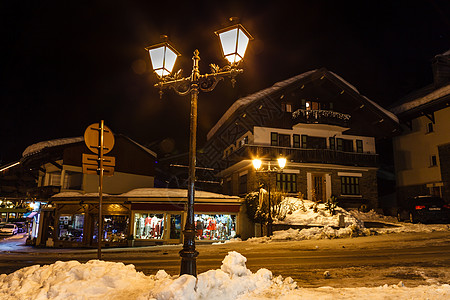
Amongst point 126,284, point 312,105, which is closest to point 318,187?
point 312,105

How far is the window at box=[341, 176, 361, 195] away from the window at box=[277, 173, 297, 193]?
469 cm

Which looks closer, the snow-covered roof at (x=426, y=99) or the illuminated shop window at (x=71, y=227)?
the illuminated shop window at (x=71, y=227)

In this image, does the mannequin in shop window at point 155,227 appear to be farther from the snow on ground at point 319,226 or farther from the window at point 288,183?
the window at point 288,183

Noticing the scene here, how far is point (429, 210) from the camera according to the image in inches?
747

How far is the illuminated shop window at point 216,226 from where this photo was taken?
23.0m

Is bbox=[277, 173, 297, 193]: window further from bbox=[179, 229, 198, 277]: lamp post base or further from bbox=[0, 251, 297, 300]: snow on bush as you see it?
bbox=[179, 229, 198, 277]: lamp post base

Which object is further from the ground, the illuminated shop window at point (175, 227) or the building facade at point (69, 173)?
the building facade at point (69, 173)

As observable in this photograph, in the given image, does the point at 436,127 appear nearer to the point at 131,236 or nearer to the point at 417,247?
the point at 417,247

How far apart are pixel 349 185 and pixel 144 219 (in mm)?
17700

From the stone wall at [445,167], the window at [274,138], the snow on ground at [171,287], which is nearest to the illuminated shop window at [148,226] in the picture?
the window at [274,138]

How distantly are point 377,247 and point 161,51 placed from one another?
10860 mm

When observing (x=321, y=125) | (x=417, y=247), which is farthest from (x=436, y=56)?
(x=417, y=247)

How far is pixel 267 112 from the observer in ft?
88.5

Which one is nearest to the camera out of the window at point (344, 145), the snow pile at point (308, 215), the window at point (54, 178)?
the snow pile at point (308, 215)
